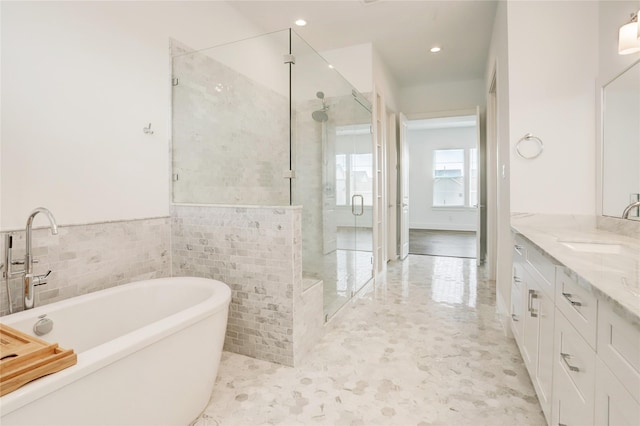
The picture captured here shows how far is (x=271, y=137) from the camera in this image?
275cm

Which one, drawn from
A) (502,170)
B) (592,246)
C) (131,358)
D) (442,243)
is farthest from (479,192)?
(131,358)

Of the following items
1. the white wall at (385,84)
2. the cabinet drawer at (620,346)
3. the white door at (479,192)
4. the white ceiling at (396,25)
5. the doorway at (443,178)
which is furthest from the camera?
the doorway at (443,178)

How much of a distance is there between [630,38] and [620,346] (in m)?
1.82

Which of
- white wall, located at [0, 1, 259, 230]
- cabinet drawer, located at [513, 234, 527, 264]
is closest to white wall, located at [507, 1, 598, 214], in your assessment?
cabinet drawer, located at [513, 234, 527, 264]

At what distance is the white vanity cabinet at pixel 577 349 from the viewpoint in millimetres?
764

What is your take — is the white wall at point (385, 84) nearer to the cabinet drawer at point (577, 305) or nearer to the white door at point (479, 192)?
the white door at point (479, 192)

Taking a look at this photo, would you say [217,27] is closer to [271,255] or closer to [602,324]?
[271,255]

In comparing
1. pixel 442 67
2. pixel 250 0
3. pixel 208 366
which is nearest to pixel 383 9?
pixel 250 0

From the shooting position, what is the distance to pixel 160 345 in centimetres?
136

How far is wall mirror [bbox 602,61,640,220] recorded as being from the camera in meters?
1.90

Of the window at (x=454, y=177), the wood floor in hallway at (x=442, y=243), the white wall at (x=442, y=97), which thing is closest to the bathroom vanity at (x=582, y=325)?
the white wall at (x=442, y=97)

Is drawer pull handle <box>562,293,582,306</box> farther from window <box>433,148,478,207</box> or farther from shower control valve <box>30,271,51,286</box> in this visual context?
window <box>433,148,478,207</box>

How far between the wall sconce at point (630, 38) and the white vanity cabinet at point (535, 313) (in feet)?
3.75

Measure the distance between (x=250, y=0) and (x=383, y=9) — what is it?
124cm
